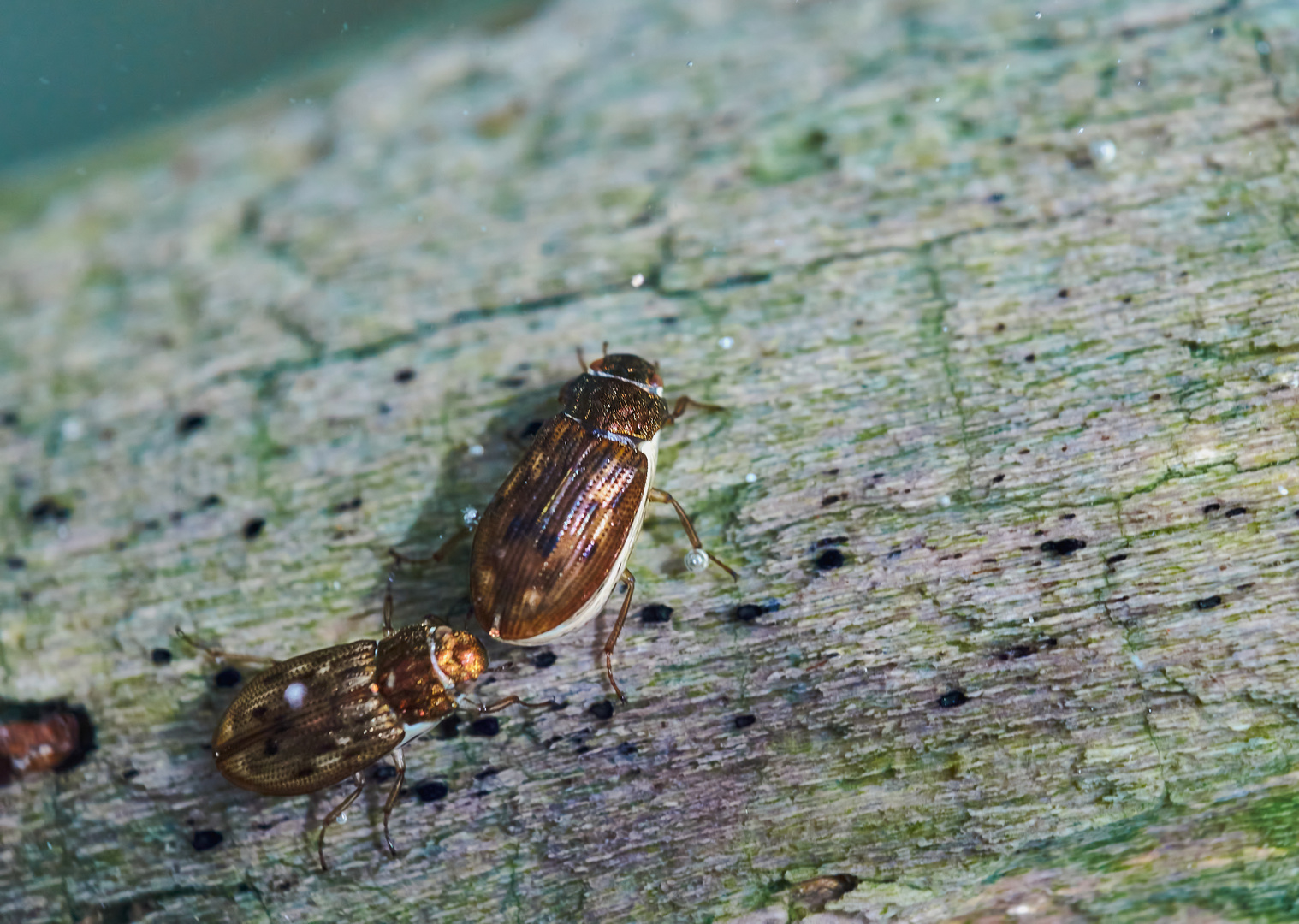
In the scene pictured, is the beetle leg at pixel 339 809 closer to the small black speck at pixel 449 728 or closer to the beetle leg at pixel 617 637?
the small black speck at pixel 449 728

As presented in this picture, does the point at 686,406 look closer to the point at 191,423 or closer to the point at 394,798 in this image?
the point at 394,798

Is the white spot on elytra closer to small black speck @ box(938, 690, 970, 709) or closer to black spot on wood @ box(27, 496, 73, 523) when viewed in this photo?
black spot on wood @ box(27, 496, 73, 523)

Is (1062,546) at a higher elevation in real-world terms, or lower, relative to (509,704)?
higher

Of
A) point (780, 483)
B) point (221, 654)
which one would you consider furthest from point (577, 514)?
point (221, 654)

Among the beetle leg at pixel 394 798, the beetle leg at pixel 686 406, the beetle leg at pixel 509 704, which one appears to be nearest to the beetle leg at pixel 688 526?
the beetle leg at pixel 686 406

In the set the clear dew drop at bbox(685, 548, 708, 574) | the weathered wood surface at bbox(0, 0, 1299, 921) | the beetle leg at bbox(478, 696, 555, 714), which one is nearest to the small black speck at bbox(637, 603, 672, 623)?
the weathered wood surface at bbox(0, 0, 1299, 921)

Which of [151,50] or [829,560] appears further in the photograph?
[151,50]

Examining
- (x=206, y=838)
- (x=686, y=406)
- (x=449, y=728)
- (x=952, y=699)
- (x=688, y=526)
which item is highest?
(x=686, y=406)
